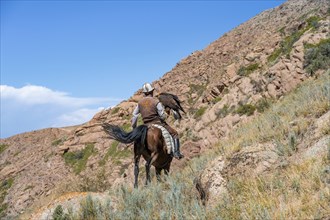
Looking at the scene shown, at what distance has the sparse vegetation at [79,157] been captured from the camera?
2771cm

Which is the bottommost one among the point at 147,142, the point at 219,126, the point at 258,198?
the point at 258,198

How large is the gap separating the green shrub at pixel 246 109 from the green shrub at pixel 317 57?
3.30 meters

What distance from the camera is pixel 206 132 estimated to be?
19.9 m

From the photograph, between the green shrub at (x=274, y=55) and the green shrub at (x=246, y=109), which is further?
Answer: the green shrub at (x=274, y=55)

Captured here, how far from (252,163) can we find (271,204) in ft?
5.26

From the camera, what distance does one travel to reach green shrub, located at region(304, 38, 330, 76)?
54.4ft

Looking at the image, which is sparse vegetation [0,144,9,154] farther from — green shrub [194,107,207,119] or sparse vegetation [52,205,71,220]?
sparse vegetation [52,205,71,220]

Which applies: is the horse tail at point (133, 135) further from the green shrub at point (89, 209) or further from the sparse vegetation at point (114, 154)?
the sparse vegetation at point (114, 154)

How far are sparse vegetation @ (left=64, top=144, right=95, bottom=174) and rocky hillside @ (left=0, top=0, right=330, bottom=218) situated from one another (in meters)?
0.11

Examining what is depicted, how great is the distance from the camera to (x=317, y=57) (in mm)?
17094

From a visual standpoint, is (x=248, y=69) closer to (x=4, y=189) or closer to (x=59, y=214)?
(x=59, y=214)

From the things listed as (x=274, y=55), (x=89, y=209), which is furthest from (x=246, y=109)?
(x=89, y=209)

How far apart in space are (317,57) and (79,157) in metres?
20.5

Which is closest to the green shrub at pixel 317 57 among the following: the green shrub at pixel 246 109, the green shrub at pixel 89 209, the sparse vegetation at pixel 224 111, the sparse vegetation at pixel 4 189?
the green shrub at pixel 246 109
